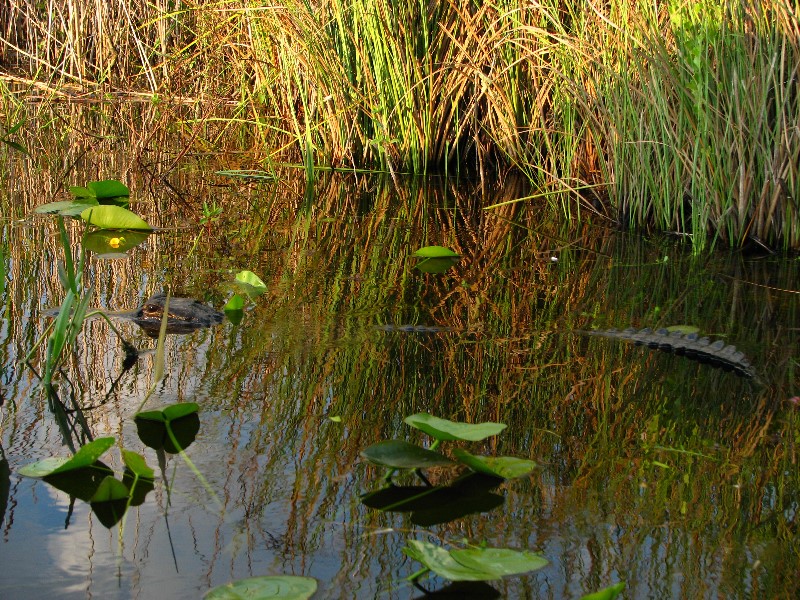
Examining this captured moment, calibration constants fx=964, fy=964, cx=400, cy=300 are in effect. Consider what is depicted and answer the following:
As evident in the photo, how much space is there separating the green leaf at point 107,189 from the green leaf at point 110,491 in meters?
3.20

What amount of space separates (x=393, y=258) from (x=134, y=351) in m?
1.58

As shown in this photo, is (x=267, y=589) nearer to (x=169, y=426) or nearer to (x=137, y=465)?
(x=137, y=465)

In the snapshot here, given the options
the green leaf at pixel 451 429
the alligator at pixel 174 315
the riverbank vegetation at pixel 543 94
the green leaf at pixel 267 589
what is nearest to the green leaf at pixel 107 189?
the riverbank vegetation at pixel 543 94

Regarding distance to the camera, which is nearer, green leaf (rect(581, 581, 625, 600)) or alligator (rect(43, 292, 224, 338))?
green leaf (rect(581, 581, 625, 600))

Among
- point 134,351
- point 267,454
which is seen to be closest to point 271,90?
point 134,351

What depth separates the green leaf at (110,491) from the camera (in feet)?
5.87

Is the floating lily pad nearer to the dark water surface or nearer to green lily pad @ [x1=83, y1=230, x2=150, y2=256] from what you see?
the dark water surface

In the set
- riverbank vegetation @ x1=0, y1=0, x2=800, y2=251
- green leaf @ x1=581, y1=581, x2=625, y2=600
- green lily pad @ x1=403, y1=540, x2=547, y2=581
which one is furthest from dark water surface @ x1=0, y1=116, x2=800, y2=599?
riverbank vegetation @ x1=0, y1=0, x2=800, y2=251

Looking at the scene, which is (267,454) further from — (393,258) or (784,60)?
(784,60)

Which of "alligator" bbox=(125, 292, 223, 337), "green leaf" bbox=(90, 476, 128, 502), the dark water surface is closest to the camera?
the dark water surface

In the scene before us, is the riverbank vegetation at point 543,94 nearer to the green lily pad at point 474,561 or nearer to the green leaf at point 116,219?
the green leaf at point 116,219

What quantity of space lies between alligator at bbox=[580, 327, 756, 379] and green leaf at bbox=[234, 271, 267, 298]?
112 cm

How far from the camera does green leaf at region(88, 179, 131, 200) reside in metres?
4.75

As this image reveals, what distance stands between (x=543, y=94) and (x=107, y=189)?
2483 millimetres
